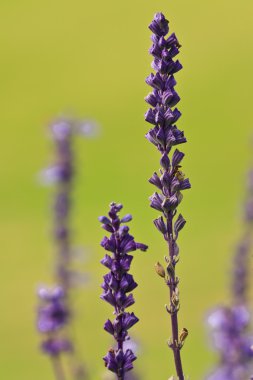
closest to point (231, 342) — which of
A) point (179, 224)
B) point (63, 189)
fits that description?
point (179, 224)

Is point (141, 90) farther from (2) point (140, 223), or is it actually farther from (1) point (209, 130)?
(2) point (140, 223)

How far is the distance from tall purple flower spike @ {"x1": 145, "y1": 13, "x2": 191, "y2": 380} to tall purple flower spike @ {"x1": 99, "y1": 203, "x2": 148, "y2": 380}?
0.23 ft

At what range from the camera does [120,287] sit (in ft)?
7.41

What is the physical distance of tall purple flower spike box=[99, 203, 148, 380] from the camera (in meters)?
2.25

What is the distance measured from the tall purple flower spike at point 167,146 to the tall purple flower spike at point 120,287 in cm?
7

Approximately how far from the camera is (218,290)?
12719mm

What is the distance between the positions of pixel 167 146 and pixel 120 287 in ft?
1.08

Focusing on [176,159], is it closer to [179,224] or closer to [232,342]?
[179,224]

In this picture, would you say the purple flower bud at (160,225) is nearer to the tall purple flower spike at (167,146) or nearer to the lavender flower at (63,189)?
the tall purple flower spike at (167,146)

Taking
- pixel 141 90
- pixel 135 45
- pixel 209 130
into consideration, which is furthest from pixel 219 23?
pixel 209 130

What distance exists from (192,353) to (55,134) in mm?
5699

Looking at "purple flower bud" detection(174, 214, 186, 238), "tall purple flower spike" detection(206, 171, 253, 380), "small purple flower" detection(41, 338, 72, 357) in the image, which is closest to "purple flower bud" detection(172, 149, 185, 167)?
"purple flower bud" detection(174, 214, 186, 238)

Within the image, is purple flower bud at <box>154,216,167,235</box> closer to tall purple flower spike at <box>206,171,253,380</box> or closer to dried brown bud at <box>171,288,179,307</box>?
dried brown bud at <box>171,288,179,307</box>

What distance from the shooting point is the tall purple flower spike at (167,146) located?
7.43ft
